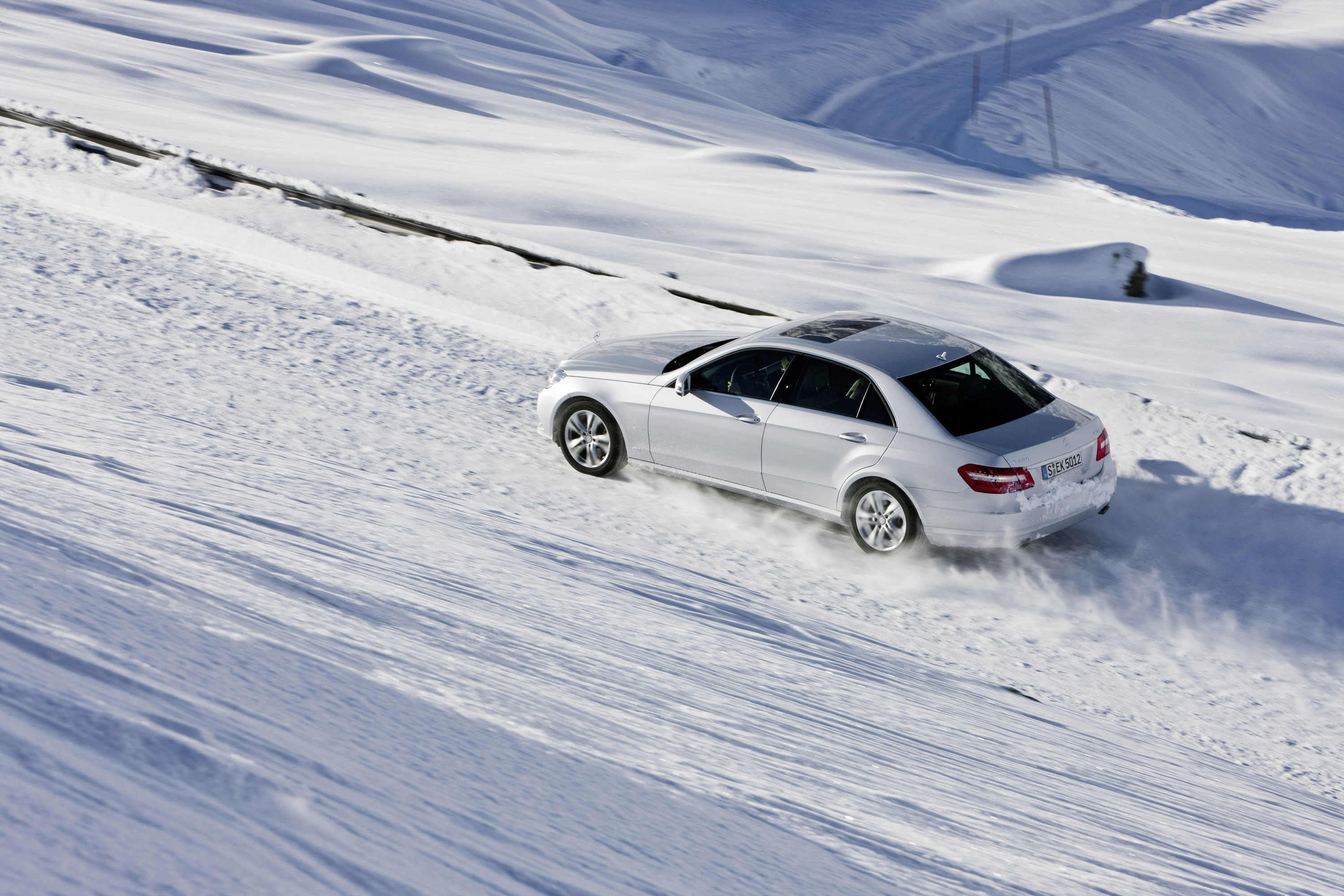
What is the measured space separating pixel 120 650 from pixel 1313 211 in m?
35.9

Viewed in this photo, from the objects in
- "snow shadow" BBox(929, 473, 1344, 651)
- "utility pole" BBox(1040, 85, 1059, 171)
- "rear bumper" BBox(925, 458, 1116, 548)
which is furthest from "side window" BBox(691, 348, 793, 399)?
"utility pole" BBox(1040, 85, 1059, 171)

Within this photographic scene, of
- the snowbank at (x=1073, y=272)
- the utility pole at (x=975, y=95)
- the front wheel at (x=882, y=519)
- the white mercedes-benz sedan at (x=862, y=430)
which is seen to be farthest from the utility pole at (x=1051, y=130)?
the front wheel at (x=882, y=519)

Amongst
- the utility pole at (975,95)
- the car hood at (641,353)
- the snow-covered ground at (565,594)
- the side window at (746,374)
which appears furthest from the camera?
the utility pole at (975,95)

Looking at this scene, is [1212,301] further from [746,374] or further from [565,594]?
[565,594]

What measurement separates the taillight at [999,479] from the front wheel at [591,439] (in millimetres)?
2530

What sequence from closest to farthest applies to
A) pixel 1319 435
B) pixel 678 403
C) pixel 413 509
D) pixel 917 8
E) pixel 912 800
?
pixel 912 800 < pixel 413 509 < pixel 678 403 < pixel 1319 435 < pixel 917 8

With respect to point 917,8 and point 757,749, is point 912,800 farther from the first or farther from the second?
point 917,8

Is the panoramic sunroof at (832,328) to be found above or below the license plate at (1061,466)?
above

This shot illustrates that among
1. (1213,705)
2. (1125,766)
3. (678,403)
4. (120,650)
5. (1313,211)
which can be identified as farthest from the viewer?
(1313,211)

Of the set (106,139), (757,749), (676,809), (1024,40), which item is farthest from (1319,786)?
(1024,40)

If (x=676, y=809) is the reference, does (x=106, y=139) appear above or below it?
above

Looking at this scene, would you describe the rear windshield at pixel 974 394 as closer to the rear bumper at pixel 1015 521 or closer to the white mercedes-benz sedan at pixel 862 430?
the white mercedes-benz sedan at pixel 862 430

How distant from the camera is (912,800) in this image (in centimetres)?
398

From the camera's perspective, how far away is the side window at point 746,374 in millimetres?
7191
